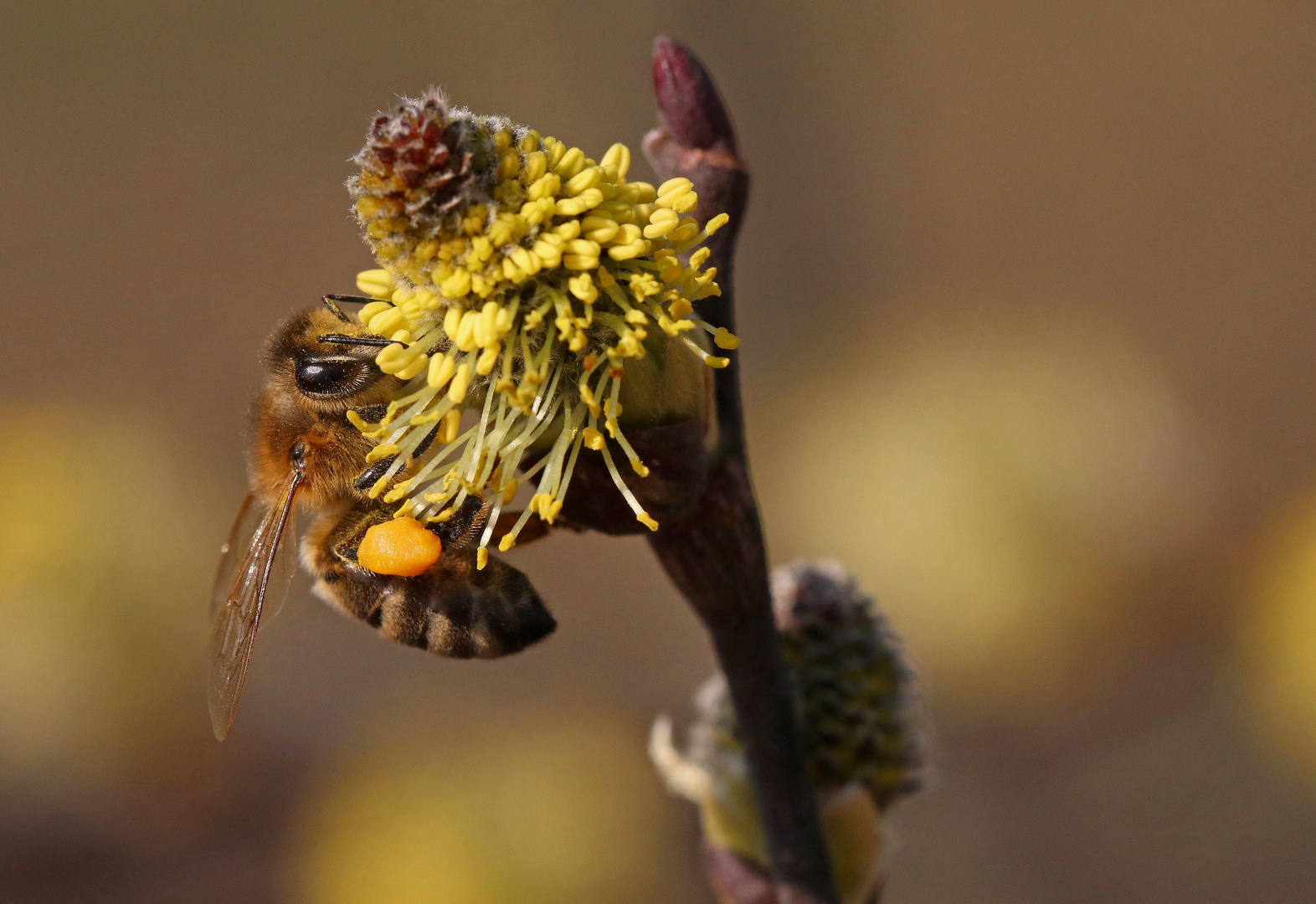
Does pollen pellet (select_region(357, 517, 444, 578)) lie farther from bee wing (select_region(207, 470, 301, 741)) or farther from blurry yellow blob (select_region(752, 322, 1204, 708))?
blurry yellow blob (select_region(752, 322, 1204, 708))

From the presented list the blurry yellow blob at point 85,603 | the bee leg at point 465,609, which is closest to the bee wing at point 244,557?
the bee leg at point 465,609

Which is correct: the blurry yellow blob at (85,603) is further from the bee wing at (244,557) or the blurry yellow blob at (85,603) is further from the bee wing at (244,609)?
the bee wing at (244,609)

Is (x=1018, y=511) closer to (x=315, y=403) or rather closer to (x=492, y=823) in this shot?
(x=492, y=823)

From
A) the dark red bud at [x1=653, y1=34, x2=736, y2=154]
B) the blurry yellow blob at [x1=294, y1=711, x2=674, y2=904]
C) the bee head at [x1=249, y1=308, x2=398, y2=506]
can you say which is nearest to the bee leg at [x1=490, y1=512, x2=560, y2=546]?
the bee head at [x1=249, y1=308, x2=398, y2=506]

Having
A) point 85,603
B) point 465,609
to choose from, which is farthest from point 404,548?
point 85,603

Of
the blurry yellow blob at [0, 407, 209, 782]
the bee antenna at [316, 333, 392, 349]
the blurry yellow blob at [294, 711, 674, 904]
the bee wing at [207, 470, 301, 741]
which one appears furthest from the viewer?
the blurry yellow blob at [0, 407, 209, 782]

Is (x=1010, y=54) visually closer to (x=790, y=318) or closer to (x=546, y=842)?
(x=790, y=318)

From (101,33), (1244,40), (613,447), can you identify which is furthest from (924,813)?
(101,33)
